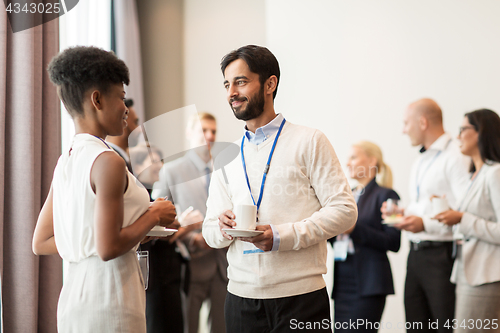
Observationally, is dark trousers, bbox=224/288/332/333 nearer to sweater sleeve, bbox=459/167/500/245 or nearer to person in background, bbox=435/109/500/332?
person in background, bbox=435/109/500/332

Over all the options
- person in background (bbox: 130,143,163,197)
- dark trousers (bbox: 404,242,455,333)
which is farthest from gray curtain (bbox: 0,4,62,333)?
dark trousers (bbox: 404,242,455,333)

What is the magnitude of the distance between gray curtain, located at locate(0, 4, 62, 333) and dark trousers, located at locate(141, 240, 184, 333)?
573 millimetres

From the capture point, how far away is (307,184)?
4.59 feet

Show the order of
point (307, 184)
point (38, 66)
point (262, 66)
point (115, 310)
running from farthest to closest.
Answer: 1. point (38, 66)
2. point (262, 66)
3. point (307, 184)
4. point (115, 310)

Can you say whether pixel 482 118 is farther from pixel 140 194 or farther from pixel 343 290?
pixel 140 194

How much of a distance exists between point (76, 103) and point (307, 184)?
765 mm

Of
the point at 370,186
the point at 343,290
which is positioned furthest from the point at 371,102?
the point at 343,290

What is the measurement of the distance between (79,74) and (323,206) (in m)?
0.86

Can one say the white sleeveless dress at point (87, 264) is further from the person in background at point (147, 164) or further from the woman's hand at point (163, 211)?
the person in background at point (147, 164)

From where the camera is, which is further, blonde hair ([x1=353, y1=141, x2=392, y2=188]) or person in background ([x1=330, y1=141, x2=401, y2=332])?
blonde hair ([x1=353, y1=141, x2=392, y2=188])

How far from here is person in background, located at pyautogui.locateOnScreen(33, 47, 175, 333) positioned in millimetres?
986

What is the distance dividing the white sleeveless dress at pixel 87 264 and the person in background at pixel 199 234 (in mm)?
1176

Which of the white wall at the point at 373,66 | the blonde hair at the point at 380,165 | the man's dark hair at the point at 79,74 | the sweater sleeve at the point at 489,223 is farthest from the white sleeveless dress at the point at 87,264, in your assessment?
the blonde hair at the point at 380,165

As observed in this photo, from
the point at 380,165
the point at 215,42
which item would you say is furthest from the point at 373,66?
the point at 215,42
